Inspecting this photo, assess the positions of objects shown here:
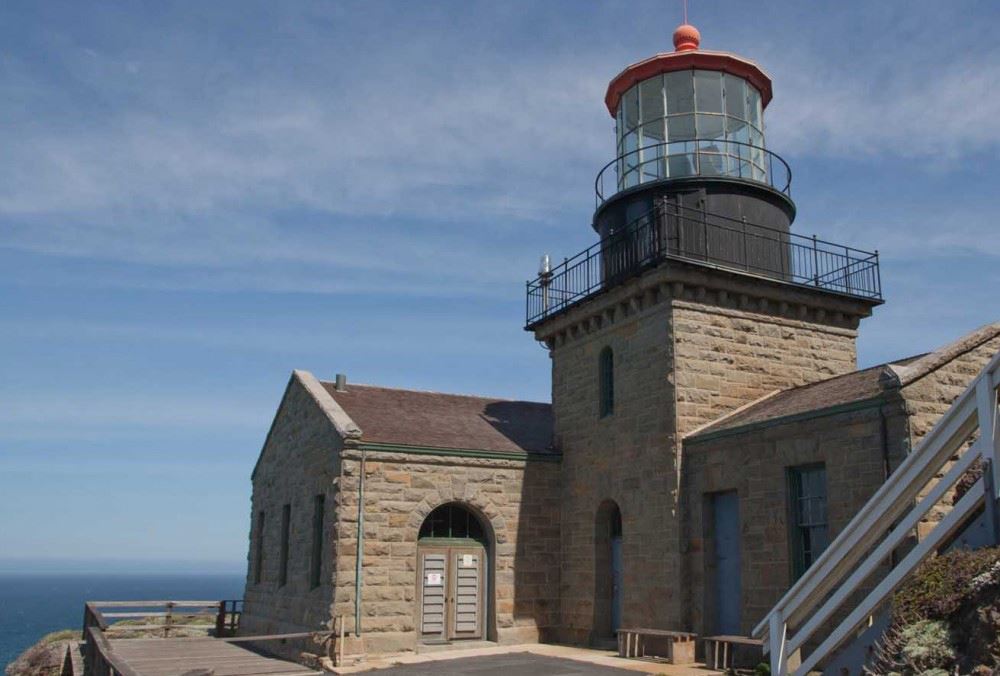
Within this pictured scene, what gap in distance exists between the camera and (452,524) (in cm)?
1727

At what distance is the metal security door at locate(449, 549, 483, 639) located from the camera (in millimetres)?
16781

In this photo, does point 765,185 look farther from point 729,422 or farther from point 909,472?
point 909,472

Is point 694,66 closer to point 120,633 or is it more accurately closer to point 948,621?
point 948,621

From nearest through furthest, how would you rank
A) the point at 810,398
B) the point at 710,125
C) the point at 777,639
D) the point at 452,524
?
the point at 777,639, the point at 810,398, the point at 452,524, the point at 710,125

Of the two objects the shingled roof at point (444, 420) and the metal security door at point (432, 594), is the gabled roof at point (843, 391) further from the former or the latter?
the metal security door at point (432, 594)

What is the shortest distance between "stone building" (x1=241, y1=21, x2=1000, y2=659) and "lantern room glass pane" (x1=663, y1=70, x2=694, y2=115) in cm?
4

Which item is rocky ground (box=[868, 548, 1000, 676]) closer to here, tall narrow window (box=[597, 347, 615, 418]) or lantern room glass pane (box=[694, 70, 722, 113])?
tall narrow window (box=[597, 347, 615, 418])

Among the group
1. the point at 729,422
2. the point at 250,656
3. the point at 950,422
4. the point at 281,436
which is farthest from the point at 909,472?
the point at 281,436

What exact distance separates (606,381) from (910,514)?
9809mm

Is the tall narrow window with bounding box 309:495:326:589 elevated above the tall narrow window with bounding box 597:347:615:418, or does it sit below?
below

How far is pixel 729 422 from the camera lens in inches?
584

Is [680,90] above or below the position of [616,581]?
above

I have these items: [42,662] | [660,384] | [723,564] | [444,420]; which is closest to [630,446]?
[660,384]

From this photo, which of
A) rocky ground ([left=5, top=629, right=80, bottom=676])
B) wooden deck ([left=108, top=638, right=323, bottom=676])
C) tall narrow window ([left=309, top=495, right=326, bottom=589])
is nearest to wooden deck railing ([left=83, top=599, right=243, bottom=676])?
wooden deck ([left=108, top=638, right=323, bottom=676])
